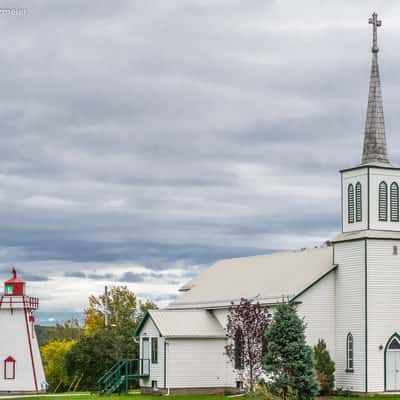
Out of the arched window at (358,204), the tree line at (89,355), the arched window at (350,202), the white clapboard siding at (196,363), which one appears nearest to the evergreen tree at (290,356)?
the arched window at (358,204)

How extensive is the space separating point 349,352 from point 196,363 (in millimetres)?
9556

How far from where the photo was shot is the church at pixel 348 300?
180 ft

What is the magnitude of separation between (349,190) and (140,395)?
15846mm

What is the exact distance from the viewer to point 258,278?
2532 inches

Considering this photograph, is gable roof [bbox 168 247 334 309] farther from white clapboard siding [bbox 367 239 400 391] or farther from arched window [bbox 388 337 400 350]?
arched window [bbox 388 337 400 350]

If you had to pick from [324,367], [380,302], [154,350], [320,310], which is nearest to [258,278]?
[154,350]

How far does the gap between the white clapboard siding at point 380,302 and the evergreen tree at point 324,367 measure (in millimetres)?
1985

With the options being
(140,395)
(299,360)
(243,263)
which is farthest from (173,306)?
(299,360)

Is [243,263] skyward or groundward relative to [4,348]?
skyward

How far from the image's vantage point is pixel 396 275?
2178 inches

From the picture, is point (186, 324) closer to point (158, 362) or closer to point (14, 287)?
point (158, 362)

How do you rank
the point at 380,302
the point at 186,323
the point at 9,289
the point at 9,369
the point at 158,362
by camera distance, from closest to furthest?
the point at 380,302 → the point at 158,362 → the point at 186,323 → the point at 9,369 → the point at 9,289

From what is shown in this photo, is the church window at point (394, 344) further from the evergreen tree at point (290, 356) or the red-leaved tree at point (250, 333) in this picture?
the evergreen tree at point (290, 356)

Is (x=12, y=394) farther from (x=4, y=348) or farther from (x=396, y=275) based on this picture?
(x=396, y=275)
